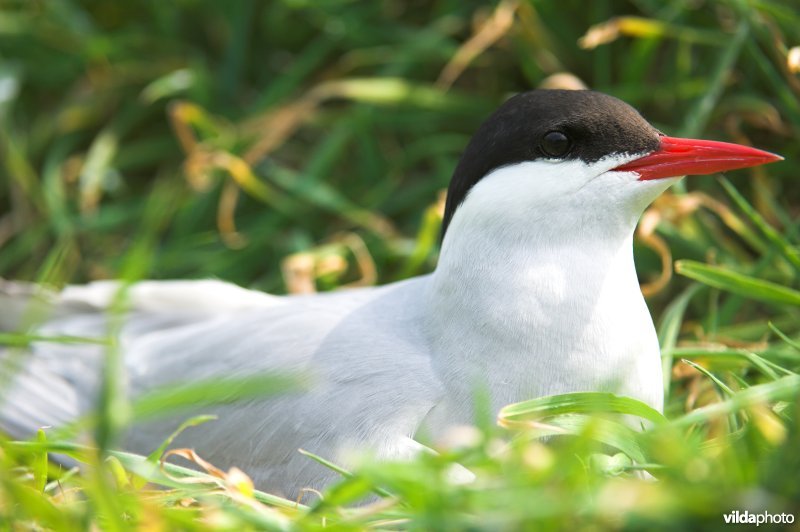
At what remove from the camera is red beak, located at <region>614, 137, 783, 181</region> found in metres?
2.07

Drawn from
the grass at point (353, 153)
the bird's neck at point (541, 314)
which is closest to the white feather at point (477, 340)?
the bird's neck at point (541, 314)

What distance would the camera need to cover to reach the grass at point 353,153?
7.15 ft

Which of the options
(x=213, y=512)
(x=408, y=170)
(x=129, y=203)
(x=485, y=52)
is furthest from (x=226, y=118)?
(x=213, y=512)

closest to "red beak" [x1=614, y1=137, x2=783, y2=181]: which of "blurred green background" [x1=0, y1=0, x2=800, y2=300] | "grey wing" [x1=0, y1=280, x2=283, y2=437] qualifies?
"blurred green background" [x1=0, y1=0, x2=800, y2=300]

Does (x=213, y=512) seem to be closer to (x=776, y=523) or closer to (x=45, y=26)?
(x=776, y=523)

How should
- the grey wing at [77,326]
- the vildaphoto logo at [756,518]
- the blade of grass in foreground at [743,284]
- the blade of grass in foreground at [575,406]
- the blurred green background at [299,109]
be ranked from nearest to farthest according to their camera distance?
the vildaphoto logo at [756,518]
the blade of grass in foreground at [575,406]
the blade of grass in foreground at [743,284]
the grey wing at [77,326]
the blurred green background at [299,109]

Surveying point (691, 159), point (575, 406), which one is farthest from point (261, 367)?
point (691, 159)

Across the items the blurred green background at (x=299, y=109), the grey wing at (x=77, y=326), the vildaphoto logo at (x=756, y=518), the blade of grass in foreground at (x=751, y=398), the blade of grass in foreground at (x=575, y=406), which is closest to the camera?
the vildaphoto logo at (x=756, y=518)

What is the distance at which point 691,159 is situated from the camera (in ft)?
6.86

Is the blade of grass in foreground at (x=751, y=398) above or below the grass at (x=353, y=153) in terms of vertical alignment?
below

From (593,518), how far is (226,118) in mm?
2868

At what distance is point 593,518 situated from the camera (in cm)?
136

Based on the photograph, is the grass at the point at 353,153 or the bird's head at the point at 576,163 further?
the grass at the point at 353,153

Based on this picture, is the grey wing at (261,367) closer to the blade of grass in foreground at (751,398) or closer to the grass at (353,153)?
the grass at (353,153)
